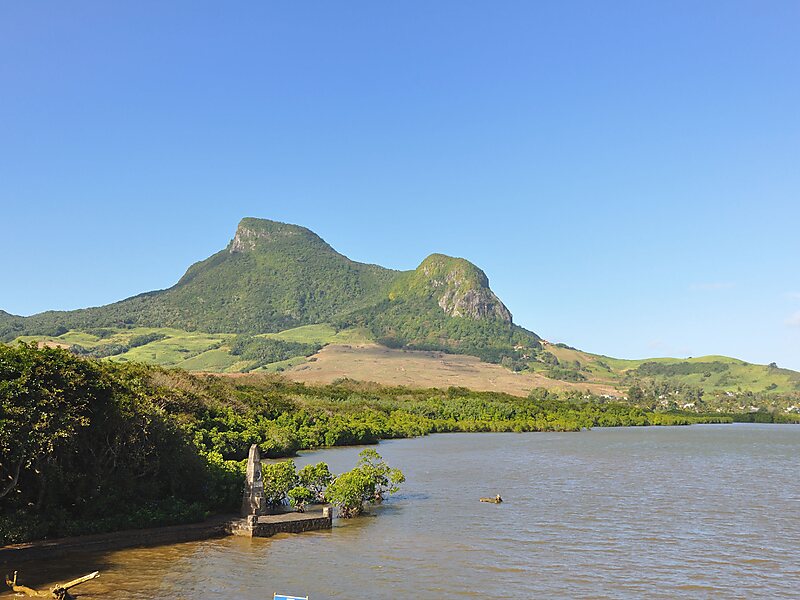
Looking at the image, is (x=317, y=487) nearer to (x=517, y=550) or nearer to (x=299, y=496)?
(x=299, y=496)

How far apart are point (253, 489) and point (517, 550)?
11.7 meters

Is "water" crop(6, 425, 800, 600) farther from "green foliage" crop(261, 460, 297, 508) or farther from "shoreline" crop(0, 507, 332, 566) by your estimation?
"green foliage" crop(261, 460, 297, 508)

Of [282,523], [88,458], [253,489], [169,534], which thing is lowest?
[169,534]

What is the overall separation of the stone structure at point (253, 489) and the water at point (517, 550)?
5.91 feet

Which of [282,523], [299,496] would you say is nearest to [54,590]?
[282,523]

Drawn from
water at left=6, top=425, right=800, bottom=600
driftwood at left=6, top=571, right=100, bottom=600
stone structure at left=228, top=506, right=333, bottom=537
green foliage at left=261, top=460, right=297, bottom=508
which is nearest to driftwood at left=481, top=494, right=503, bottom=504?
water at left=6, top=425, right=800, bottom=600

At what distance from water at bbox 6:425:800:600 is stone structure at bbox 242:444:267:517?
5.91 feet

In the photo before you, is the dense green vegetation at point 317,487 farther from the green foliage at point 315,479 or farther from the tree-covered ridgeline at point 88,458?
the tree-covered ridgeline at point 88,458

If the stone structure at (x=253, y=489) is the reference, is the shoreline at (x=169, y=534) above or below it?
below

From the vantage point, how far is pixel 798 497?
49.8 meters

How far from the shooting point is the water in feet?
83.3

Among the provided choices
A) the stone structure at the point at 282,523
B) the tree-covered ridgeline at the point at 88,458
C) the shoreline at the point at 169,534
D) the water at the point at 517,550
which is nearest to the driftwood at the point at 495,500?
the water at the point at 517,550

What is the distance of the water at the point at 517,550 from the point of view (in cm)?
2539

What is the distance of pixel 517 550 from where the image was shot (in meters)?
31.9
